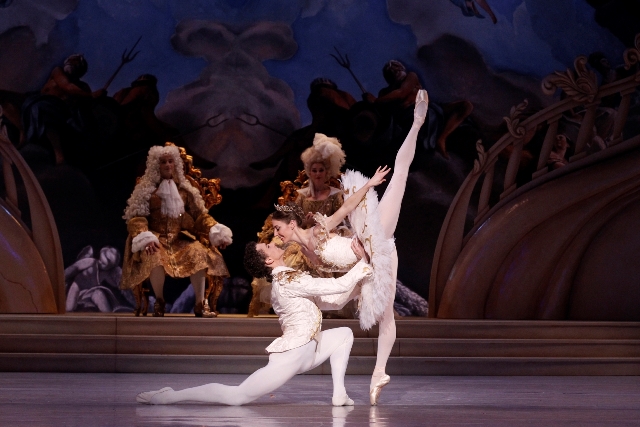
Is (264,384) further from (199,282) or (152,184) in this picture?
(152,184)

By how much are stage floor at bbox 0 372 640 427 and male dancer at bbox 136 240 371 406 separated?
0.08 m

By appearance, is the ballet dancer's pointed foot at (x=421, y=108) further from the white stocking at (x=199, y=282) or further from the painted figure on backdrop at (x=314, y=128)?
the painted figure on backdrop at (x=314, y=128)

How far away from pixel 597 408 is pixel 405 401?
3.14ft

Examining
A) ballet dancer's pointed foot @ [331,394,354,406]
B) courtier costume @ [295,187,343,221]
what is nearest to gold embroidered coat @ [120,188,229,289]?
courtier costume @ [295,187,343,221]

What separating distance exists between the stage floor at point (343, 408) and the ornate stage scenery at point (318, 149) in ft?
3.81

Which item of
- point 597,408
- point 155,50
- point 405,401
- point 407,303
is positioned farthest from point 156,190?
point 597,408

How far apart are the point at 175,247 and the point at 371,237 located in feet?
10.0

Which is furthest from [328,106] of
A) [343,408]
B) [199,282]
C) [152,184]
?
[343,408]

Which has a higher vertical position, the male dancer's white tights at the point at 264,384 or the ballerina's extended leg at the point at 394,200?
the ballerina's extended leg at the point at 394,200

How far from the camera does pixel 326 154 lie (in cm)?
707

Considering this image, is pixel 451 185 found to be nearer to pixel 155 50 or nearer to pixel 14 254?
pixel 155 50

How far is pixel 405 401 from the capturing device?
16.1 feet

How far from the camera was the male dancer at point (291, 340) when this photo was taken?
450 cm

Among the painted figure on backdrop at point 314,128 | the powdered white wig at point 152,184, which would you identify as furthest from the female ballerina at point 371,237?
the painted figure on backdrop at point 314,128
